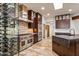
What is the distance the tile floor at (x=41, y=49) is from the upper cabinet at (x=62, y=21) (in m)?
0.57

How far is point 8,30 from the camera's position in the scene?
335 centimetres

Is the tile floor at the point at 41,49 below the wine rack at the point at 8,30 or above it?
below

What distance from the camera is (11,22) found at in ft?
11.1

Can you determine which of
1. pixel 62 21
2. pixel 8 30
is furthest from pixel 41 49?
pixel 8 30

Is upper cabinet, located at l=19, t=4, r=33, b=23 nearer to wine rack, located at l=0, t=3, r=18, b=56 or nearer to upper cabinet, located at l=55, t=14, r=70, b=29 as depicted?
wine rack, located at l=0, t=3, r=18, b=56

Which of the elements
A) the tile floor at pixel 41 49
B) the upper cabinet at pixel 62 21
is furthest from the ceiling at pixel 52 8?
the tile floor at pixel 41 49

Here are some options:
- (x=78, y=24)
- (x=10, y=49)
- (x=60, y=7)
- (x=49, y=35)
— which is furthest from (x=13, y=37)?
(x=78, y=24)

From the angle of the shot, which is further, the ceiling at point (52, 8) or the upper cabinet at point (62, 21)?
the upper cabinet at point (62, 21)

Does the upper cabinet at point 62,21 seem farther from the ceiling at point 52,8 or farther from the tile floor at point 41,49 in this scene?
the tile floor at point 41,49

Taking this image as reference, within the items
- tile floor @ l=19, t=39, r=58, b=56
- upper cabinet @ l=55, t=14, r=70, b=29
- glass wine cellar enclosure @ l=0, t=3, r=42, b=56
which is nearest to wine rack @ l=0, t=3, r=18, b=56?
glass wine cellar enclosure @ l=0, t=3, r=42, b=56

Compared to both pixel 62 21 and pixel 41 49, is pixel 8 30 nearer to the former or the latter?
pixel 41 49

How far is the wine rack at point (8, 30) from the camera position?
3283 millimetres

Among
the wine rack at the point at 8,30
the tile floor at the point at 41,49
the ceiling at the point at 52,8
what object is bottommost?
the tile floor at the point at 41,49

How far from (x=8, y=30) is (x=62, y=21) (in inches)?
59.4
